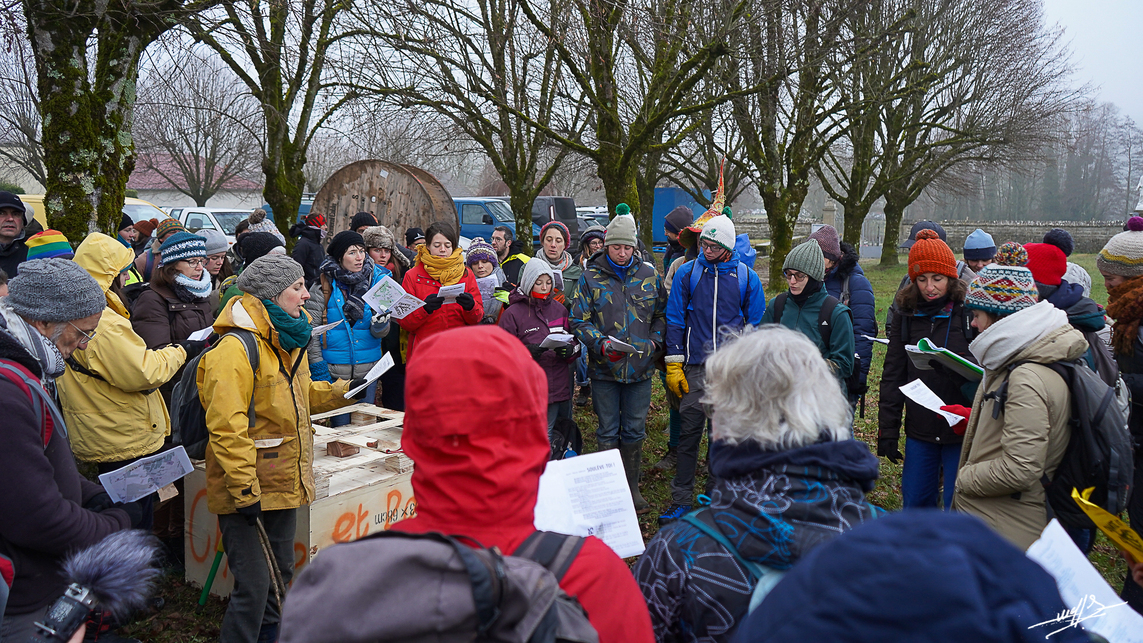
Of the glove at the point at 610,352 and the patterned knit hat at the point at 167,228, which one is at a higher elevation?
the patterned knit hat at the point at 167,228

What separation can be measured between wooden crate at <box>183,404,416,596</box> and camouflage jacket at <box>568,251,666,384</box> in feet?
4.94

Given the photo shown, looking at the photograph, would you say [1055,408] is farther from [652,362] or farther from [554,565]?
[652,362]

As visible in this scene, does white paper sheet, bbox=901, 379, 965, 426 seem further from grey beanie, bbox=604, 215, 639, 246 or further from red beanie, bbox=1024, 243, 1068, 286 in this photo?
grey beanie, bbox=604, 215, 639, 246

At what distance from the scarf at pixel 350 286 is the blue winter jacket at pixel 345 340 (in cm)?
4

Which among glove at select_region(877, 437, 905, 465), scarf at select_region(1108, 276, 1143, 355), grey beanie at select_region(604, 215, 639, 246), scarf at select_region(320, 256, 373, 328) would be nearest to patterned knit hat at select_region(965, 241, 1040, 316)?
scarf at select_region(1108, 276, 1143, 355)

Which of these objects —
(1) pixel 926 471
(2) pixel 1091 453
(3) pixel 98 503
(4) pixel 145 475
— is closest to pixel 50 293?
(3) pixel 98 503

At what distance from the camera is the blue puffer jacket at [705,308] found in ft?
16.2

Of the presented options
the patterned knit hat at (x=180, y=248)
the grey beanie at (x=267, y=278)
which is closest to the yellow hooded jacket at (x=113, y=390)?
the patterned knit hat at (x=180, y=248)

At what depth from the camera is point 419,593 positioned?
1063 mm

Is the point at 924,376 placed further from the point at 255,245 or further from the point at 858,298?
the point at 255,245

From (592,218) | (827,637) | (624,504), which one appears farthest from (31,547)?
(592,218)

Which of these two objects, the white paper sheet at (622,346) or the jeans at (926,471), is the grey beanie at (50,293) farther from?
the jeans at (926,471)

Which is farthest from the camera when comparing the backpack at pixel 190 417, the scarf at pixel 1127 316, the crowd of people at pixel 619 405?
the scarf at pixel 1127 316

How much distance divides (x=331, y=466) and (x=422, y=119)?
39.2 feet
